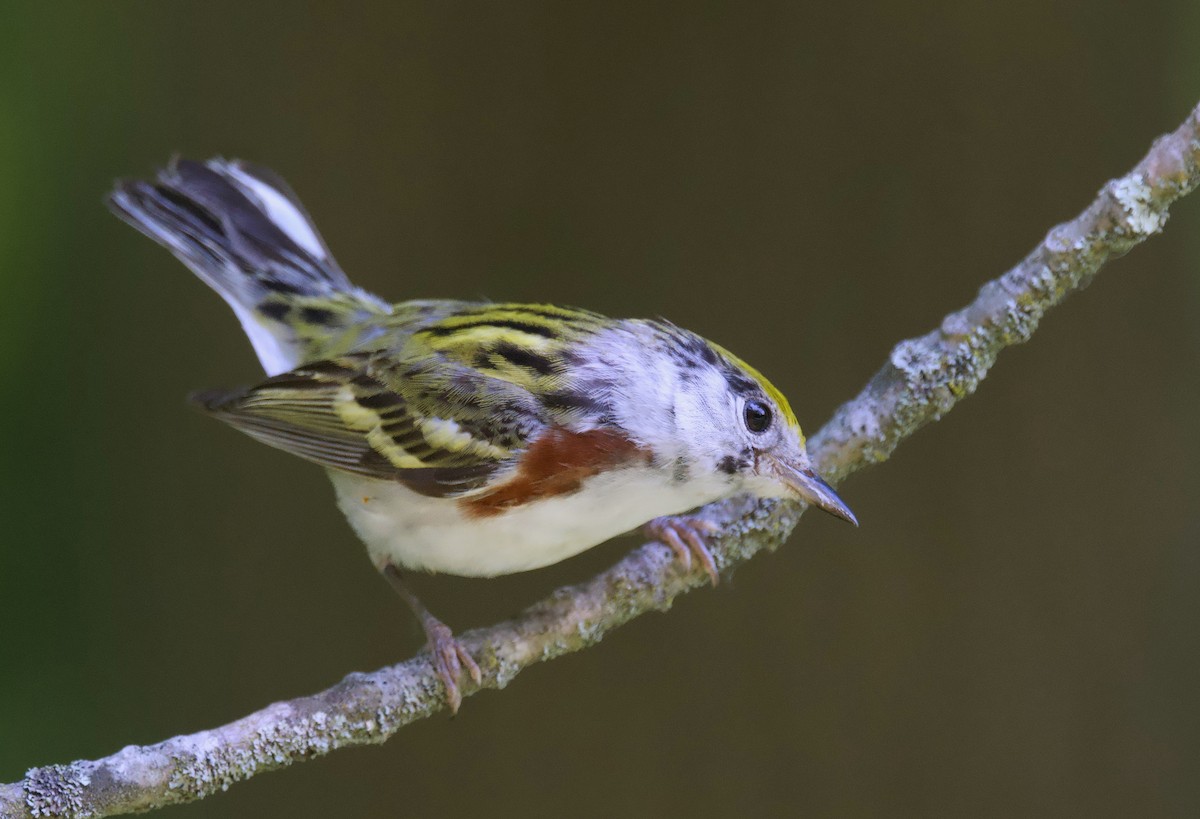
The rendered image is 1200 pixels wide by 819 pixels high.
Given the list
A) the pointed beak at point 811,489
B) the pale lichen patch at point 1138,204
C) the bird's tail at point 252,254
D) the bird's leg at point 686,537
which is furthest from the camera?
the bird's tail at point 252,254

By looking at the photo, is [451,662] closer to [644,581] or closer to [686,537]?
[644,581]

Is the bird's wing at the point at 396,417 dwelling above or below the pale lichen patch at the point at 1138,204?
below

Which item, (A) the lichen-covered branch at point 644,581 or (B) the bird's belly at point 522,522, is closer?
(A) the lichen-covered branch at point 644,581

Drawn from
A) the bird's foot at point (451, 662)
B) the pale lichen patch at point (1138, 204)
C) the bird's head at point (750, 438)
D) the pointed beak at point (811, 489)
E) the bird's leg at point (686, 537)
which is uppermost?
the pale lichen patch at point (1138, 204)

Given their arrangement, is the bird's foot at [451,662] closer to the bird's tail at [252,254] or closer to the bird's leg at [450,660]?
→ the bird's leg at [450,660]

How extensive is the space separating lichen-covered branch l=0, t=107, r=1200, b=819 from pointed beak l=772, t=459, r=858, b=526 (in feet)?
0.66

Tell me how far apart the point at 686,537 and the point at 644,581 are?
15 cm

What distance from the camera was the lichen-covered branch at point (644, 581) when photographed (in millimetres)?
1647

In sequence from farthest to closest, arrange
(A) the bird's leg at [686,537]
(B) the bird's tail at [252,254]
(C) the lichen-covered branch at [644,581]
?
(B) the bird's tail at [252,254]
(A) the bird's leg at [686,537]
(C) the lichen-covered branch at [644,581]

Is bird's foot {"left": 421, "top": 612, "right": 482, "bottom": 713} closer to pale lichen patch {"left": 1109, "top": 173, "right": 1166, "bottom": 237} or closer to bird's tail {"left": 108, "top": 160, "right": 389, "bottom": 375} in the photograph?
bird's tail {"left": 108, "top": 160, "right": 389, "bottom": 375}

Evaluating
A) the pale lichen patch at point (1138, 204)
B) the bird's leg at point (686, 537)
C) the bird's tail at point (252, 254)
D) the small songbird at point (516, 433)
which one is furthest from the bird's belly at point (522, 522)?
the pale lichen patch at point (1138, 204)

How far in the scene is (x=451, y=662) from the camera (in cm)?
203

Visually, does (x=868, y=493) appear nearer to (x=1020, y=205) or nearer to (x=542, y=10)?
(x=1020, y=205)

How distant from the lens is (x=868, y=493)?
3.35 m
